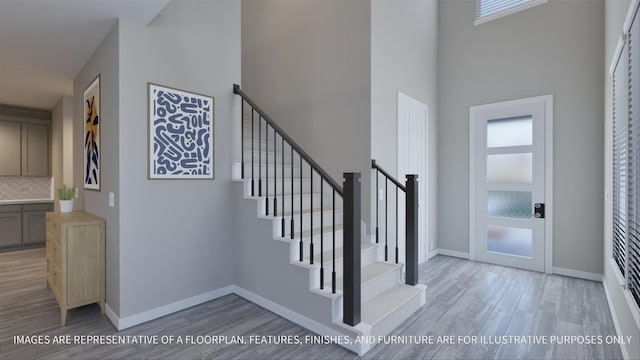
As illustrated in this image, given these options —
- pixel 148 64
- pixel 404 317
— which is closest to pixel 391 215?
pixel 404 317

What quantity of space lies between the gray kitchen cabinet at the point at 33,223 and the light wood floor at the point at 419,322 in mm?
1840

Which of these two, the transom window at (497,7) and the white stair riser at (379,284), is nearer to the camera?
the white stair riser at (379,284)

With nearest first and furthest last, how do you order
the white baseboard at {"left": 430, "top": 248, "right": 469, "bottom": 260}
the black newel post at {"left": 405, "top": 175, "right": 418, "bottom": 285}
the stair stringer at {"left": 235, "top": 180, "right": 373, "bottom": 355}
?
1. the stair stringer at {"left": 235, "top": 180, "right": 373, "bottom": 355}
2. the black newel post at {"left": 405, "top": 175, "right": 418, "bottom": 285}
3. the white baseboard at {"left": 430, "top": 248, "right": 469, "bottom": 260}

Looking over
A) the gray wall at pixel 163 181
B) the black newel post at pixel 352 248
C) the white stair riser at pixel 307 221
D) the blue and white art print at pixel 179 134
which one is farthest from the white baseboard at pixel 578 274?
the blue and white art print at pixel 179 134

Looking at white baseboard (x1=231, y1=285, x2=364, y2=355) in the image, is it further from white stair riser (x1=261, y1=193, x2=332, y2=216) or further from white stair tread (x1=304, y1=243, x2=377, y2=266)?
white stair riser (x1=261, y1=193, x2=332, y2=216)

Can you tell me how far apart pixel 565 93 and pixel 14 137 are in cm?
870

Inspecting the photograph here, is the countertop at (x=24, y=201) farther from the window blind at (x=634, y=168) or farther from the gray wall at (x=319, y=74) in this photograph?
the window blind at (x=634, y=168)

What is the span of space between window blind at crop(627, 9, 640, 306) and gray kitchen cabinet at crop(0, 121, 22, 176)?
8.15 m

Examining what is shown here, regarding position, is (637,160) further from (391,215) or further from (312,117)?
(312,117)

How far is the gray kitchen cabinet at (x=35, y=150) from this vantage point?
17.9 ft

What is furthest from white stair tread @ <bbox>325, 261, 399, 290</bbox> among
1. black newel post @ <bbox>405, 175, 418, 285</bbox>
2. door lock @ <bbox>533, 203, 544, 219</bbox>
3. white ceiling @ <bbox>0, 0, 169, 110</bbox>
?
white ceiling @ <bbox>0, 0, 169, 110</bbox>

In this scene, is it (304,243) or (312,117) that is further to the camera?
(312,117)

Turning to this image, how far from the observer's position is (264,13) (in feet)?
14.8

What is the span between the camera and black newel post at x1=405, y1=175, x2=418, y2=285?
119 inches
